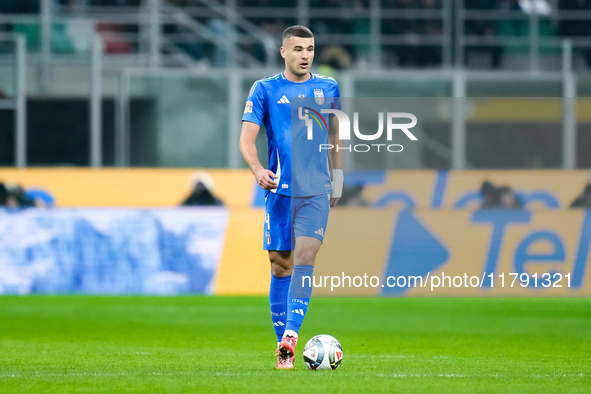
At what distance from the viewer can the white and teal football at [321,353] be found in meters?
6.37

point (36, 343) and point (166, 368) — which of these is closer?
point (166, 368)

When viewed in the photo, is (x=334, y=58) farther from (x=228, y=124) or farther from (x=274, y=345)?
(x=274, y=345)

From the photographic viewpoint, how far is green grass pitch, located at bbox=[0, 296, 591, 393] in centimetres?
589

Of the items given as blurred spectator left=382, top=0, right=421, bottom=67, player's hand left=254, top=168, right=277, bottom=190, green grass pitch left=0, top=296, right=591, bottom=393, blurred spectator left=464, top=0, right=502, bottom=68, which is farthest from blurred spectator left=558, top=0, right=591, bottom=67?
player's hand left=254, top=168, right=277, bottom=190

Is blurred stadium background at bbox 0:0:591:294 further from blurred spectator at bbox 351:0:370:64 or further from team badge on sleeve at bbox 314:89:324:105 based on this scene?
team badge on sleeve at bbox 314:89:324:105

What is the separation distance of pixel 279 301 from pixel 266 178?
862mm

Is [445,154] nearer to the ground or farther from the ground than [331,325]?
farther from the ground

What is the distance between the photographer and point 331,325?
35.4ft

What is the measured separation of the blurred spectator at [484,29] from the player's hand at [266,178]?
12441 millimetres

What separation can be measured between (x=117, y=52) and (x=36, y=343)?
10173 mm

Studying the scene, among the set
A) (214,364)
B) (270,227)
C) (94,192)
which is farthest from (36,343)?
(94,192)

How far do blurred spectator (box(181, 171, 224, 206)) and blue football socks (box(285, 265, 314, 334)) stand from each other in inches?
345

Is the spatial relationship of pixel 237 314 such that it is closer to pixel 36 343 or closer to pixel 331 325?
pixel 331 325

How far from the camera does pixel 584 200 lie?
14562mm
